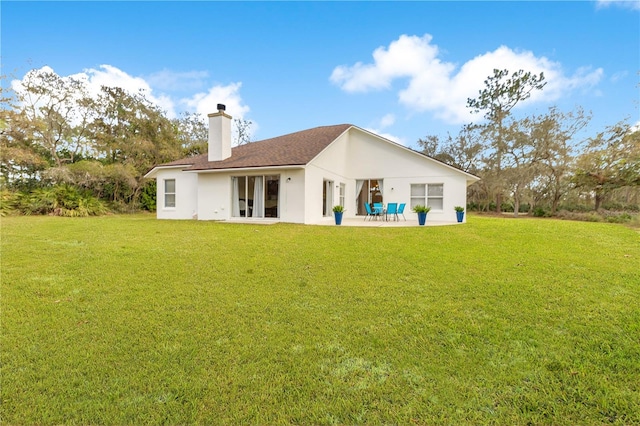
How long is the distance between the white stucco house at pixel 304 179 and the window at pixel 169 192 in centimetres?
6

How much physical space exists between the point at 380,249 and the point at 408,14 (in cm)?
1072

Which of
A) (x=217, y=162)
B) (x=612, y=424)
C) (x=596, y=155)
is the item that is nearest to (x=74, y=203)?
(x=217, y=162)

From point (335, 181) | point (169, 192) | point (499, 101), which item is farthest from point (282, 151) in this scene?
point (499, 101)

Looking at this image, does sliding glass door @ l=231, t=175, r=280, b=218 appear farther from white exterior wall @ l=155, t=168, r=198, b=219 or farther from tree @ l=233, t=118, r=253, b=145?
tree @ l=233, t=118, r=253, b=145

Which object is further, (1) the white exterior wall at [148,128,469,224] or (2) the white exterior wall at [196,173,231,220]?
(2) the white exterior wall at [196,173,231,220]

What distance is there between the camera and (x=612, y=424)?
212cm

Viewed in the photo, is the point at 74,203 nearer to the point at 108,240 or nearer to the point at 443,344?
the point at 108,240

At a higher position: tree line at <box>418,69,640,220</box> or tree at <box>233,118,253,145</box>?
tree at <box>233,118,253,145</box>

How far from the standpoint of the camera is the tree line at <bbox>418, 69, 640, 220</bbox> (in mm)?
21797

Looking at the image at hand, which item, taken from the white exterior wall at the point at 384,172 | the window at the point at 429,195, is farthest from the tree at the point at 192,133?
the window at the point at 429,195

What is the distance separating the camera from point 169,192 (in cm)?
1677

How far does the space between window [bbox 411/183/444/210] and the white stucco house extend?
0.17 ft

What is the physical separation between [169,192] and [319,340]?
16.3m

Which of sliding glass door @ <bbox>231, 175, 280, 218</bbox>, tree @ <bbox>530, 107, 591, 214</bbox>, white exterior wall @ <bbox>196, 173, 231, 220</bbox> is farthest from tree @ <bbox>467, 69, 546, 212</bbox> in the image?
white exterior wall @ <bbox>196, 173, 231, 220</bbox>
